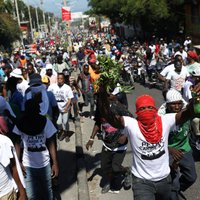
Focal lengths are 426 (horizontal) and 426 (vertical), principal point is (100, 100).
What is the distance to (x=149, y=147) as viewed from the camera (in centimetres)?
412

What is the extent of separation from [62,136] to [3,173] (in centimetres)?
572

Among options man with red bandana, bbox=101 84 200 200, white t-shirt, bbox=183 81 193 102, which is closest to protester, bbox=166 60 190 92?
white t-shirt, bbox=183 81 193 102

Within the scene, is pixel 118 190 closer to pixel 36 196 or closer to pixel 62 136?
pixel 36 196

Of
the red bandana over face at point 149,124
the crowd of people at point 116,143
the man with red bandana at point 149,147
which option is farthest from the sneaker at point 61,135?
the red bandana over face at point 149,124

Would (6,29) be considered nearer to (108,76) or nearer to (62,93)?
(62,93)

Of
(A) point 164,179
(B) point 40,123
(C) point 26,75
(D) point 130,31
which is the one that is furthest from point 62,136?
(D) point 130,31

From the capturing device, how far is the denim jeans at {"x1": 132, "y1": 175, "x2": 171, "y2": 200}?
163 inches

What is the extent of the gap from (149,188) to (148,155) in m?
0.33

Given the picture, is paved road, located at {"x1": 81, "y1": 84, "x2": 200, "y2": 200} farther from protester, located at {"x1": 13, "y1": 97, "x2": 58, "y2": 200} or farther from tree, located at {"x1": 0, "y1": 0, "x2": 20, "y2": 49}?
tree, located at {"x1": 0, "y1": 0, "x2": 20, "y2": 49}

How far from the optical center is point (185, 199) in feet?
18.0

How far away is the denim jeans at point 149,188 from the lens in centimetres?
415

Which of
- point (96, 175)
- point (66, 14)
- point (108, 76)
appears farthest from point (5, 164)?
point (66, 14)

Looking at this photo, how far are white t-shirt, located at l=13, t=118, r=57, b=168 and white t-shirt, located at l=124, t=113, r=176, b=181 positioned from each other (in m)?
1.09

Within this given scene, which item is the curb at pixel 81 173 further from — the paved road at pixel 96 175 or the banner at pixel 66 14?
the banner at pixel 66 14
